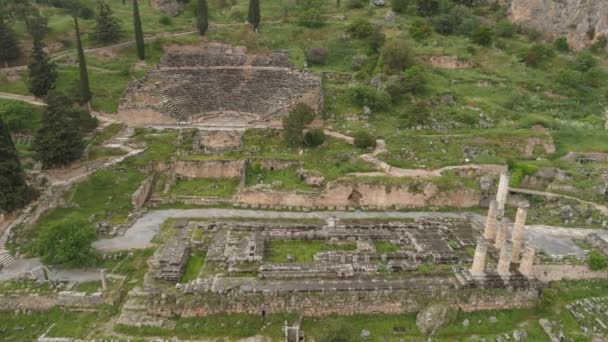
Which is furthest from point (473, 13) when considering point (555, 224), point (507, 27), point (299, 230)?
point (299, 230)

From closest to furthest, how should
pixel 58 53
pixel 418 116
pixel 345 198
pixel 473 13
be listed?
pixel 345 198 → pixel 418 116 → pixel 58 53 → pixel 473 13

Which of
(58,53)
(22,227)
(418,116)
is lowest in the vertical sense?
(22,227)

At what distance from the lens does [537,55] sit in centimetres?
5128

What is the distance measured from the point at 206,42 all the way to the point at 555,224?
39642 millimetres

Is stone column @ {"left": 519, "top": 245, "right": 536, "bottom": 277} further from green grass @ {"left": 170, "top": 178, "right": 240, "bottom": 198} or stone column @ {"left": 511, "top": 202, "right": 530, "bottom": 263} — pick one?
green grass @ {"left": 170, "top": 178, "right": 240, "bottom": 198}

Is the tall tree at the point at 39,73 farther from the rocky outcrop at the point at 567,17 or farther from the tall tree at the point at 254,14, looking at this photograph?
the rocky outcrop at the point at 567,17

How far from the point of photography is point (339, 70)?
51406 mm

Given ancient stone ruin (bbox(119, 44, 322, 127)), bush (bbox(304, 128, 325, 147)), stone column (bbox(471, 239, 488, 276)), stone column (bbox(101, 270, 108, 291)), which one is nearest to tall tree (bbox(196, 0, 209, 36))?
ancient stone ruin (bbox(119, 44, 322, 127))

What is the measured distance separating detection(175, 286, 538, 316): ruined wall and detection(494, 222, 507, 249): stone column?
124 inches

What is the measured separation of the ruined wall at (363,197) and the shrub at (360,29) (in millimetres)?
27312

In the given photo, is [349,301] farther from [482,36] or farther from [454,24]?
[454,24]

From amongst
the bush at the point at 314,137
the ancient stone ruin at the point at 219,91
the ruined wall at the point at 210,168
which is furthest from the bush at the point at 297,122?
the ruined wall at the point at 210,168

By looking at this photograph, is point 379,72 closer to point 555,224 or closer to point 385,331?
point 555,224

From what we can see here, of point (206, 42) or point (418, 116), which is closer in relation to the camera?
point (418, 116)
